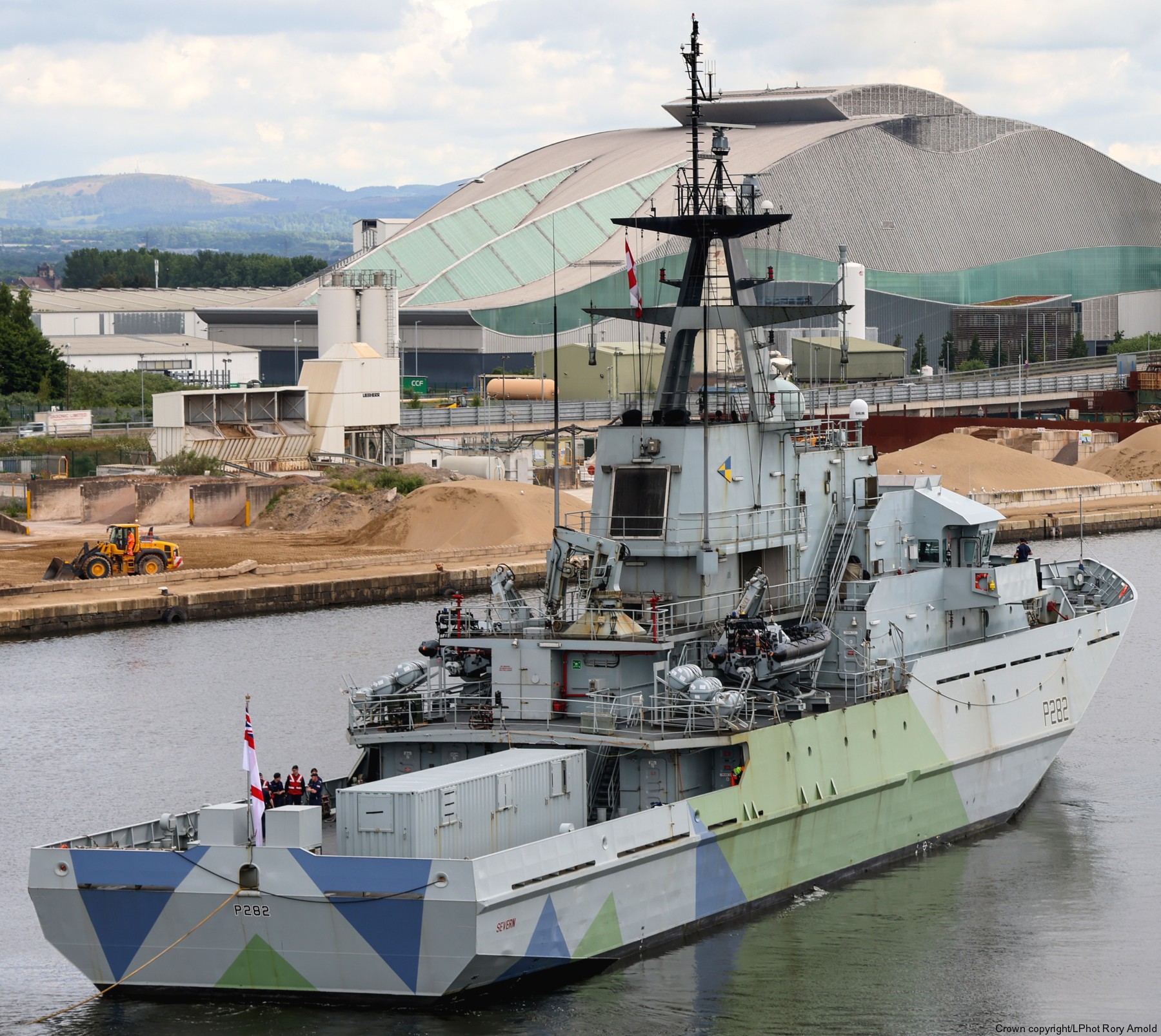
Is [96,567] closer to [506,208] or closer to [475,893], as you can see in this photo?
→ [475,893]

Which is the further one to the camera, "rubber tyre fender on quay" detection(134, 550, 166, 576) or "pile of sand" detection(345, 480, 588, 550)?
"pile of sand" detection(345, 480, 588, 550)

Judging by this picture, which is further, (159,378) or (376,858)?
(159,378)

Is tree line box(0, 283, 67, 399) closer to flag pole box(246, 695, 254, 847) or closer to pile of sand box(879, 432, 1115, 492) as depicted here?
pile of sand box(879, 432, 1115, 492)

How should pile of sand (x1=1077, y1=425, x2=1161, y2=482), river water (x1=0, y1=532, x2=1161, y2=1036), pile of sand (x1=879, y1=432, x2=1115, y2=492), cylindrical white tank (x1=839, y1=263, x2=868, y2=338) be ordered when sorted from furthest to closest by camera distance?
cylindrical white tank (x1=839, y1=263, x2=868, y2=338)
pile of sand (x1=1077, y1=425, x2=1161, y2=482)
pile of sand (x1=879, y1=432, x2=1115, y2=492)
river water (x1=0, y1=532, x2=1161, y2=1036)

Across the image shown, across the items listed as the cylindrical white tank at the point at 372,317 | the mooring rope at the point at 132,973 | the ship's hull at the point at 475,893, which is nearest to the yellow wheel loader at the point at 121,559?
the cylindrical white tank at the point at 372,317

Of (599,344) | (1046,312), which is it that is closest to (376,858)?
(599,344)

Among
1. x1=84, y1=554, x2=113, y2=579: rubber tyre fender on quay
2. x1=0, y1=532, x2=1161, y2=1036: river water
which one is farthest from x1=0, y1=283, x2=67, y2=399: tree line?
x1=0, y1=532, x2=1161, y2=1036: river water

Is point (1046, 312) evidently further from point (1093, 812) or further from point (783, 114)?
point (1093, 812)

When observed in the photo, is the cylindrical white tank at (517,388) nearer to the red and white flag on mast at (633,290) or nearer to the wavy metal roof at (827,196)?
the wavy metal roof at (827,196)

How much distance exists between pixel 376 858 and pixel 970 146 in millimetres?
118943

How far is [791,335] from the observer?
108625mm

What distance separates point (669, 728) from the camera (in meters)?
23.9

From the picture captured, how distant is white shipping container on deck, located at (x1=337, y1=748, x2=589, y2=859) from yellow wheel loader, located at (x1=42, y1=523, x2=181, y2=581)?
36028mm

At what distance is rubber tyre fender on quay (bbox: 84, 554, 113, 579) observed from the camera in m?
56.2
